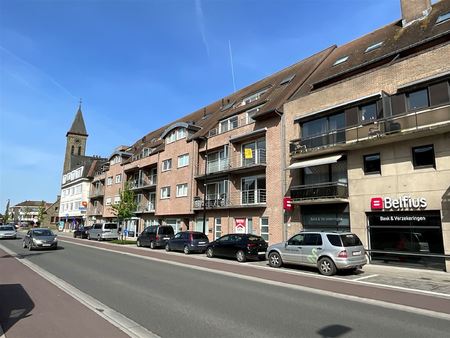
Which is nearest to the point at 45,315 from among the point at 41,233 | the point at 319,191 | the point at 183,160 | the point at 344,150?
the point at 319,191

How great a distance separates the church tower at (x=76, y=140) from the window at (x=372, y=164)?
81.3 m

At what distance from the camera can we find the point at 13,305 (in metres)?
7.96

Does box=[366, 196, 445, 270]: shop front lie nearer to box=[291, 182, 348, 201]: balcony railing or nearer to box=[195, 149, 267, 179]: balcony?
box=[291, 182, 348, 201]: balcony railing

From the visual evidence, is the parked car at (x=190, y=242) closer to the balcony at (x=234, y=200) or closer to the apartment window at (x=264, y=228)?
the apartment window at (x=264, y=228)

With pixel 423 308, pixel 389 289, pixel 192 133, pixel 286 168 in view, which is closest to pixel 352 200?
pixel 286 168

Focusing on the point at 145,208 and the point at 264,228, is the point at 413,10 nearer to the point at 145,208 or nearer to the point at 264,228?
the point at 264,228

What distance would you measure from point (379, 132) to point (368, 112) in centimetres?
190

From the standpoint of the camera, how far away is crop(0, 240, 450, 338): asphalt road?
634 centimetres

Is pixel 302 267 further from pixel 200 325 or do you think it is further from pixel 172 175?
pixel 172 175

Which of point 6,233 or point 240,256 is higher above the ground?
point 6,233

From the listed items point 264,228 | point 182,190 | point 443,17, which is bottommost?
point 264,228

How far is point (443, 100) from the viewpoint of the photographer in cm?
1550

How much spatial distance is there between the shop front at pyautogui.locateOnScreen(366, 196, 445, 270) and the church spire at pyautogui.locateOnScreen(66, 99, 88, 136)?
86.9 metres

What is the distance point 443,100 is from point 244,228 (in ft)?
48.4
